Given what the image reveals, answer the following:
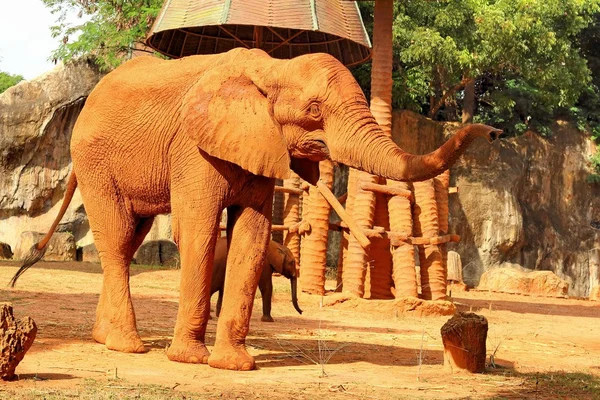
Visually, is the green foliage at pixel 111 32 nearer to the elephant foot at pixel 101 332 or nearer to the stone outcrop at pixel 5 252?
the stone outcrop at pixel 5 252

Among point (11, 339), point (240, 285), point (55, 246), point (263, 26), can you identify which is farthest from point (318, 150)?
point (55, 246)

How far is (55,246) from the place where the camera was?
77.0 ft

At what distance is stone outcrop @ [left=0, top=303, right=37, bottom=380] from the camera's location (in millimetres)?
6637

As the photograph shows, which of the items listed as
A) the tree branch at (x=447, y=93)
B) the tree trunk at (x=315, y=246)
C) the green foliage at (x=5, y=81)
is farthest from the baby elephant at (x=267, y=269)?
the green foliage at (x=5, y=81)

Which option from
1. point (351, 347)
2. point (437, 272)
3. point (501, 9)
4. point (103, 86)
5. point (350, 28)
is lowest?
point (351, 347)

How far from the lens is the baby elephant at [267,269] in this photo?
39.4ft

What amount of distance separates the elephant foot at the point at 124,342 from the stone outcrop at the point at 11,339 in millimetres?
1924

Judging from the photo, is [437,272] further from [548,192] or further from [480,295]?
[548,192]

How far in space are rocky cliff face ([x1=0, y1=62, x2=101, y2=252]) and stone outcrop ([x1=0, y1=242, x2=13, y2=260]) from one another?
1798 mm

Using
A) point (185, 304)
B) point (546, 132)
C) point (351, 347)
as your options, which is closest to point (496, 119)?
point (546, 132)

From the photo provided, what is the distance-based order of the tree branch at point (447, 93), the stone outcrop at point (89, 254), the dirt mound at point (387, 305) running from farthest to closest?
the tree branch at point (447, 93) → the stone outcrop at point (89, 254) → the dirt mound at point (387, 305)

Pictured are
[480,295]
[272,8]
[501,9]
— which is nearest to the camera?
[272,8]

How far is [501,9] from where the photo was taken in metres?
24.7

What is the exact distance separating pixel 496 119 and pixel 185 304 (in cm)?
2317
